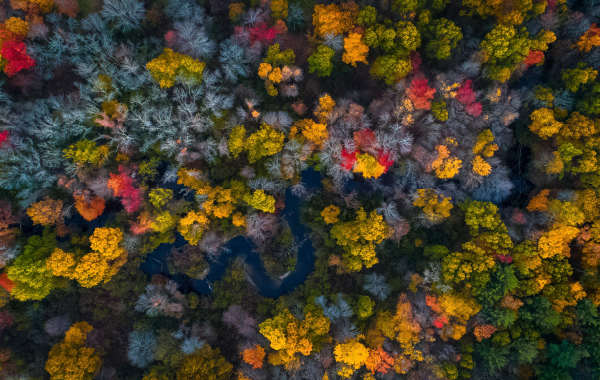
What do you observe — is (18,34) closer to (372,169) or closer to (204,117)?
(204,117)

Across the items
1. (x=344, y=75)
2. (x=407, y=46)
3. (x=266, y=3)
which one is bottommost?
(x=344, y=75)

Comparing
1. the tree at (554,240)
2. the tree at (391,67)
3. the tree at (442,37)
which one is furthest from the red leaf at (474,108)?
the tree at (554,240)

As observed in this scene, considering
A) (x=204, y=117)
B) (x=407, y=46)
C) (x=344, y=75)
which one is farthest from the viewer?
(x=344, y=75)

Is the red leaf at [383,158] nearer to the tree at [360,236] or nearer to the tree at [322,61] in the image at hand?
the tree at [360,236]

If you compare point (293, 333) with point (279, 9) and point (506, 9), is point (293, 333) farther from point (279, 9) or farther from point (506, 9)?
point (506, 9)

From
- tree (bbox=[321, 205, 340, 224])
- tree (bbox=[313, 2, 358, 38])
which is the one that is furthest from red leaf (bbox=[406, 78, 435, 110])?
tree (bbox=[321, 205, 340, 224])

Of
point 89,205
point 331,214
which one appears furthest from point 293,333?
point 89,205

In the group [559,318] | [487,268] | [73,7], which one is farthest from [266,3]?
[559,318]
